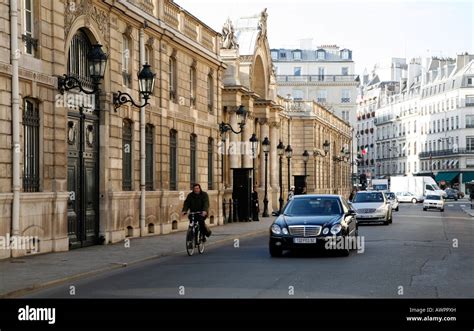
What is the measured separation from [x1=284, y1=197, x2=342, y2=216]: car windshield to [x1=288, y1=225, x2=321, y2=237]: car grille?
1190 mm

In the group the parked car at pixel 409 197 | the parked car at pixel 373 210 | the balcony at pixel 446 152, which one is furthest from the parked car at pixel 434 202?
the balcony at pixel 446 152

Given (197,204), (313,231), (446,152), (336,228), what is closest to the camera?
(313,231)

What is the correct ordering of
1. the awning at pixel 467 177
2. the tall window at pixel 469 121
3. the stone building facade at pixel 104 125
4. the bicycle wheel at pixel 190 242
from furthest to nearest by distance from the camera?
the awning at pixel 467 177 → the tall window at pixel 469 121 → the bicycle wheel at pixel 190 242 → the stone building facade at pixel 104 125

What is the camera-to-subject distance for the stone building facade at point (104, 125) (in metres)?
20.0

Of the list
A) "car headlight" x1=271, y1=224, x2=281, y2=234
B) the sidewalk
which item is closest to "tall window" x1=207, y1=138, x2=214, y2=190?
the sidewalk

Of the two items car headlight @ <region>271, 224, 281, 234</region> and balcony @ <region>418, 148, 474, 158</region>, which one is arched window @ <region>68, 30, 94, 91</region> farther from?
balcony @ <region>418, 148, 474, 158</region>

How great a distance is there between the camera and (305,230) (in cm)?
2055

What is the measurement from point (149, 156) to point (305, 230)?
34.7 feet

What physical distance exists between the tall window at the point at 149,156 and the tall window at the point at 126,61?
2.25 meters

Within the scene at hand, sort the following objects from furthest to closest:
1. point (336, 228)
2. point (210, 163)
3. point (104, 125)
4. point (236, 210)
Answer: point (236, 210), point (210, 163), point (104, 125), point (336, 228)

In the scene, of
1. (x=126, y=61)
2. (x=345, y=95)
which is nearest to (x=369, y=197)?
(x=126, y=61)

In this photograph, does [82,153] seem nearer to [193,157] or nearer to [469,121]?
[193,157]

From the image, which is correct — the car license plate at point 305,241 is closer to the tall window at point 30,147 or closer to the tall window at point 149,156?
the tall window at point 30,147
